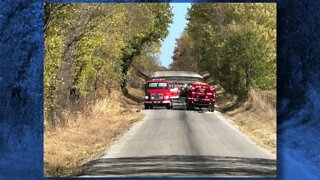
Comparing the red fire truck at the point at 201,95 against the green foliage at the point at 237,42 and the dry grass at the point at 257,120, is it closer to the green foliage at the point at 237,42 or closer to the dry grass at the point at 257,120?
the green foliage at the point at 237,42

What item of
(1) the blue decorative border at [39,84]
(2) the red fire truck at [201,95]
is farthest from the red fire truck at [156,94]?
(1) the blue decorative border at [39,84]

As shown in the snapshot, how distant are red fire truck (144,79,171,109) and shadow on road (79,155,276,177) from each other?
17.0m

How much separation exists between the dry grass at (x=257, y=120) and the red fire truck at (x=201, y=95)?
1.67 metres

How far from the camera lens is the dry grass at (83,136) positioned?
17.8 m

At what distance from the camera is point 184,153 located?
20.8 m

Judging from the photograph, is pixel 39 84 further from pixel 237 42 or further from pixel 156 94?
pixel 156 94

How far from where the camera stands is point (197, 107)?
1447 inches

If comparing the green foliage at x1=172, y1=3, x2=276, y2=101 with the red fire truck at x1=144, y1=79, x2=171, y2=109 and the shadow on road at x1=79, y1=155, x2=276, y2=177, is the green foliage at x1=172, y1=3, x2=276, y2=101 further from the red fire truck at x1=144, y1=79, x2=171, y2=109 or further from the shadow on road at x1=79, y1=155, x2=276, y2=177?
the shadow on road at x1=79, y1=155, x2=276, y2=177

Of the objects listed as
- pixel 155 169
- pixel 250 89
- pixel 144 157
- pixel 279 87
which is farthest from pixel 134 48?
pixel 279 87

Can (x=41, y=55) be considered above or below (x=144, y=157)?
above

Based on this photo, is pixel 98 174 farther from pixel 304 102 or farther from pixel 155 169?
pixel 304 102

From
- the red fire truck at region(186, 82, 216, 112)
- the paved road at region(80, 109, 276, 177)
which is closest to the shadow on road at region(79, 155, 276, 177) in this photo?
the paved road at region(80, 109, 276, 177)

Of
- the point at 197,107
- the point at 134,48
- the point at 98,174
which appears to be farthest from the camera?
the point at 134,48

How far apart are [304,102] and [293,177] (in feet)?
6.49
